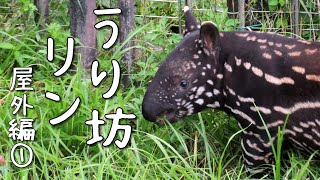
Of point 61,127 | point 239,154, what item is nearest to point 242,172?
point 239,154

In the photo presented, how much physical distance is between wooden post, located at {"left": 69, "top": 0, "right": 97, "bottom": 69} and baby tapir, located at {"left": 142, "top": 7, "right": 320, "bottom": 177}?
3.41 feet

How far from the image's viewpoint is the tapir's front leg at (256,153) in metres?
4.34

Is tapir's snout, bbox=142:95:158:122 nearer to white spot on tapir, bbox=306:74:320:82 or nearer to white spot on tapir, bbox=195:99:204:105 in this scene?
white spot on tapir, bbox=195:99:204:105

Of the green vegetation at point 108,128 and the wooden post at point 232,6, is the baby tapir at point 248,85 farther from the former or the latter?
the wooden post at point 232,6

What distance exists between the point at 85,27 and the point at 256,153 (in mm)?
1666

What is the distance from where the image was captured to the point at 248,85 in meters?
4.27

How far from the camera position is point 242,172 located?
179 inches

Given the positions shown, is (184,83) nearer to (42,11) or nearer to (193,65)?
(193,65)

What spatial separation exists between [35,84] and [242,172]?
1558 mm

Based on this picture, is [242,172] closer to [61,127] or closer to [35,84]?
[61,127]

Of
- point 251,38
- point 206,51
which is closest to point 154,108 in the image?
point 206,51

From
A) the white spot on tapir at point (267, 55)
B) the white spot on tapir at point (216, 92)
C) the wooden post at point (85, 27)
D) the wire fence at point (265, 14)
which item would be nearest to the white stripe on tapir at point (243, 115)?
the white spot on tapir at point (216, 92)

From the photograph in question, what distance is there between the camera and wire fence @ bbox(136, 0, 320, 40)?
18.5 feet

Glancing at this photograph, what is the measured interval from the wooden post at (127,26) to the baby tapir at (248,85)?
89cm
